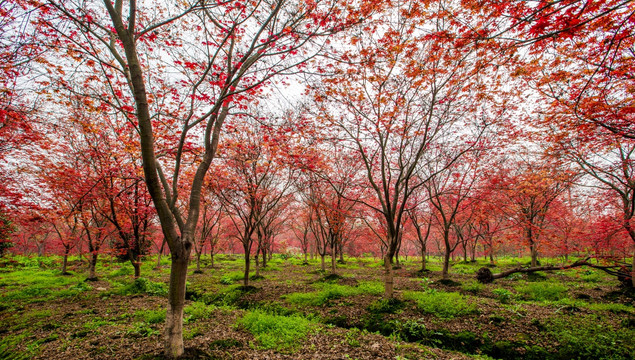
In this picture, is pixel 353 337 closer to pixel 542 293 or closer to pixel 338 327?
pixel 338 327

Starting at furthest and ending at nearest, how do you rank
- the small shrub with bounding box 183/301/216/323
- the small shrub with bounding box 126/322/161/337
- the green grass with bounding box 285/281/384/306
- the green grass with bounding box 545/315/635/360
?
the green grass with bounding box 285/281/384/306, the small shrub with bounding box 183/301/216/323, the small shrub with bounding box 126/322/161/337, the green grass with bounding box 545/315/635/360

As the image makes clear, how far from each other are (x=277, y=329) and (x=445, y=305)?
5005 mm

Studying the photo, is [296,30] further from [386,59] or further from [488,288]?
[488,288]

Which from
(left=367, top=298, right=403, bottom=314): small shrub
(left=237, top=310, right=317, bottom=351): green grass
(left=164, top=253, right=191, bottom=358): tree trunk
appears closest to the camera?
(left=164, top=253, right=191, bottom=358): tree trunk

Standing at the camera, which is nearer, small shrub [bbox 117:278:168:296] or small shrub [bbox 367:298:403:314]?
small shrub [bbox 367:298:403:314]

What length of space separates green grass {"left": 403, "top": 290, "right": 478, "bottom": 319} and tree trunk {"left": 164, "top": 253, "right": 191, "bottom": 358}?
647cm

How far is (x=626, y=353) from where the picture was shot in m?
4.58

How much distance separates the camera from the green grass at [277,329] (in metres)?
5.28

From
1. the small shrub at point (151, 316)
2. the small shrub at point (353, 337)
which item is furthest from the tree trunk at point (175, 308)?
the small shrub at point (353, 337)

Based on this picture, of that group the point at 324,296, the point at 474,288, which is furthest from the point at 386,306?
the point at 474,288

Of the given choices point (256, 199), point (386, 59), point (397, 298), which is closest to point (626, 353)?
point (397, 298)

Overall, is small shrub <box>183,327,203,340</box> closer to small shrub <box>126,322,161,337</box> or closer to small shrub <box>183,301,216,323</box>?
small shrub <box>126,322,161,337</box>

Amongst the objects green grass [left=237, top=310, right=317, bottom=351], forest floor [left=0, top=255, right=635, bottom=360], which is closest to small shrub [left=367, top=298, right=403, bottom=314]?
forest floor [left=0, top=255, right=635, bottom=360]

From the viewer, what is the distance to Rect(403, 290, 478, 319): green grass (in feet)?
21.9
